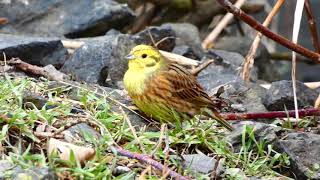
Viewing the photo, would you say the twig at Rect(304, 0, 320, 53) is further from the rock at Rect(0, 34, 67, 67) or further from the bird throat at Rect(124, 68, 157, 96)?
the rock at Rect(0, 34, 67, 67)

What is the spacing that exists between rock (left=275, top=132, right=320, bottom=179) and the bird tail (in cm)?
35

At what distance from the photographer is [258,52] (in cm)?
823

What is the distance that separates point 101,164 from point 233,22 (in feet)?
17.1

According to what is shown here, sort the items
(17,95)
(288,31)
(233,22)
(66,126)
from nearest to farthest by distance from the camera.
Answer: (66,126), (17,95), (233,22), (288,31)

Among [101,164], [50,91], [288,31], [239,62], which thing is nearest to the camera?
[101,164]

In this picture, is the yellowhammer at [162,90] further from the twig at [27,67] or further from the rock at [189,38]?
the rock at [189,38]

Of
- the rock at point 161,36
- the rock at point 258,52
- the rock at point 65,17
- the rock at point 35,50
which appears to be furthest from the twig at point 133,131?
the rock at point 258,52

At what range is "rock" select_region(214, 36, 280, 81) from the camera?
825 cm

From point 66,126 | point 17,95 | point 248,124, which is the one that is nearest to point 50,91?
point 17,95

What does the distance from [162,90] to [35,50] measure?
119 centimetres

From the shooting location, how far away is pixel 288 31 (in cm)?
1091

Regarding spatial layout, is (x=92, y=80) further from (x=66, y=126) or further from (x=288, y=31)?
(x=288, y=31)

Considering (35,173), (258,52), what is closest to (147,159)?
(35,173)

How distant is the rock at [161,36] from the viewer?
6.82m
